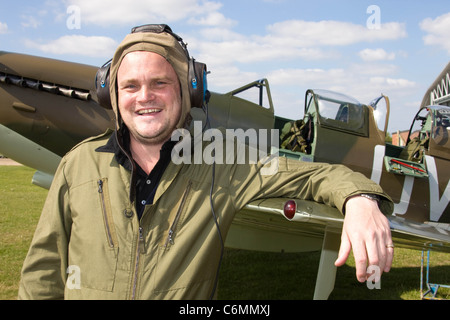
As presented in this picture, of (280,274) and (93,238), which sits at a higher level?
(93,238)

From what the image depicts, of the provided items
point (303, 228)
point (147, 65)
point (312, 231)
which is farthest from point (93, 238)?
point (312, 231)

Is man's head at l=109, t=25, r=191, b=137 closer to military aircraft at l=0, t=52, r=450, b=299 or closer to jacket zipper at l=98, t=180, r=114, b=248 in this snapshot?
jacket zipper at l=98, t=180, r=114, b=248

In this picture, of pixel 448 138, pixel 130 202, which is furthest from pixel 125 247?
pixel 448 138

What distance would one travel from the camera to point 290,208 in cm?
190

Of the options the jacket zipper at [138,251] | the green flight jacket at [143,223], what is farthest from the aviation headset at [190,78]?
the jacket zipper at [138,251]

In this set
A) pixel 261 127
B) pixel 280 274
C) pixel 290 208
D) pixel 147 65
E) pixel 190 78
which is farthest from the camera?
pixel 280 274

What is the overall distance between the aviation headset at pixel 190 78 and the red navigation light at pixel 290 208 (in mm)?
649

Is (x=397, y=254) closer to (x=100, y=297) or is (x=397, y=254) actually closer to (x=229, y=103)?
(x=229, y=103)

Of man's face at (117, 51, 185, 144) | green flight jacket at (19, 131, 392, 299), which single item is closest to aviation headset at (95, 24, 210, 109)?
man's face at (117, 51, 185, 144)

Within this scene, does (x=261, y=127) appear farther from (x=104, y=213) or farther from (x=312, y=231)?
(x=104, y=213)

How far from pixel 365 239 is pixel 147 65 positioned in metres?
0.95

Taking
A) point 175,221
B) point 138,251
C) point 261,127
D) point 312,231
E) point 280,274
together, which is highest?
point 261,127

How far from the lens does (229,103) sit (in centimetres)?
443

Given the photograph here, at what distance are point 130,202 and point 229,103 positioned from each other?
321 centimetres
